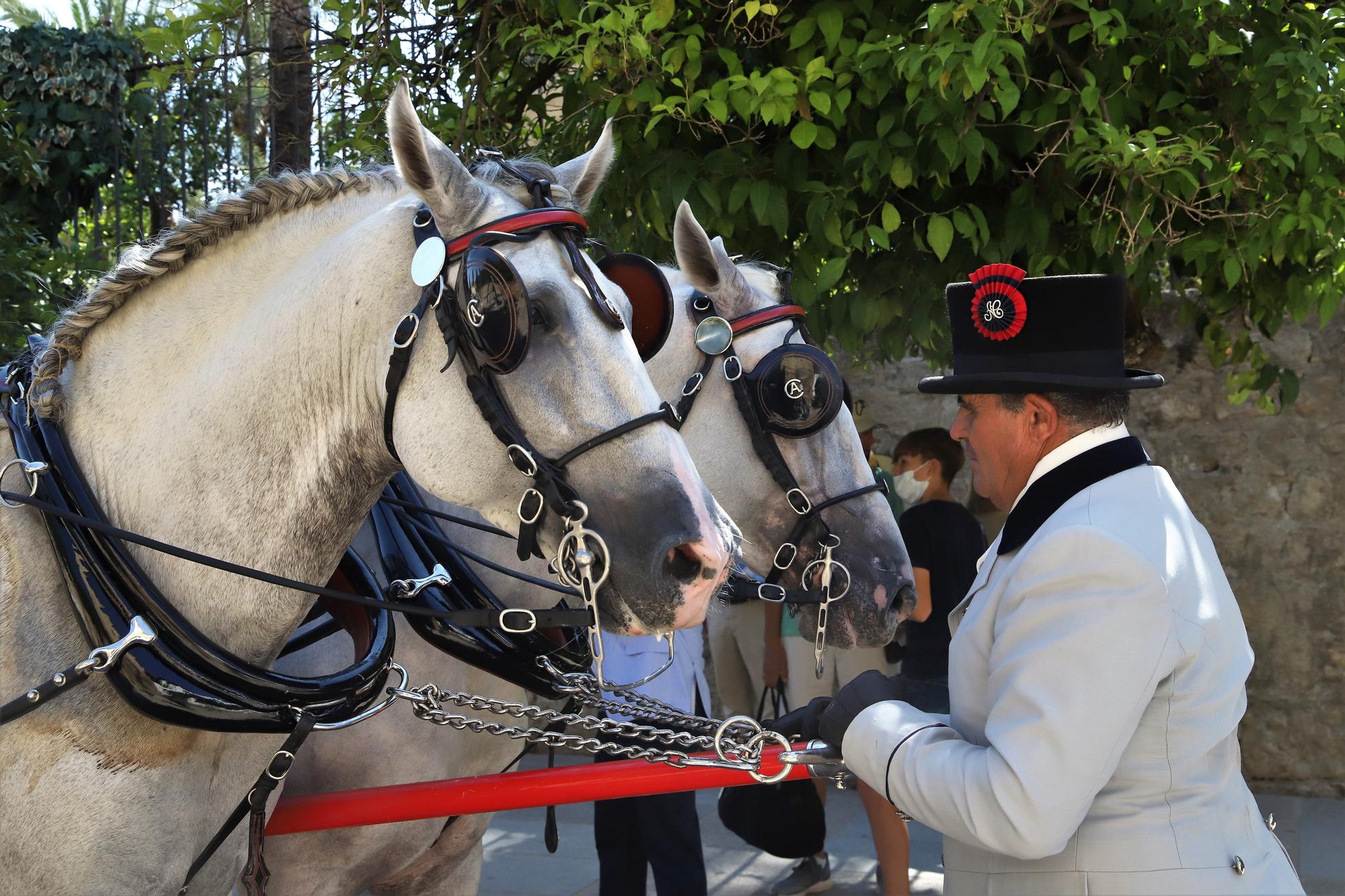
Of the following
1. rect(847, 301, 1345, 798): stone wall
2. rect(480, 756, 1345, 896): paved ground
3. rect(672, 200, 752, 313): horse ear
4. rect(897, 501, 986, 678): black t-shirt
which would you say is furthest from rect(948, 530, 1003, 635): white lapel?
rect(847, 301, 1345, 798): stone wall

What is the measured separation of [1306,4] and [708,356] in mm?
2274

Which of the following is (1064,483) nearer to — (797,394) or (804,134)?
(797,394)

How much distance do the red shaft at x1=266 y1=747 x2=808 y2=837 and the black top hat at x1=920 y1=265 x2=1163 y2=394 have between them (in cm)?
81

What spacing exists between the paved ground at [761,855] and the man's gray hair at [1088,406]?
3615 mm

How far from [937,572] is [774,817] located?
1.66m

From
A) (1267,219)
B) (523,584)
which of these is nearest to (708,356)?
(523,584)

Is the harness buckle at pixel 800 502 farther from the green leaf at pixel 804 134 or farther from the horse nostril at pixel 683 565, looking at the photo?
the horse nostril at pixel 683 565

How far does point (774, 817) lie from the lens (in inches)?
140

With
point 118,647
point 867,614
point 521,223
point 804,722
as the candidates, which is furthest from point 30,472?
point 867,614

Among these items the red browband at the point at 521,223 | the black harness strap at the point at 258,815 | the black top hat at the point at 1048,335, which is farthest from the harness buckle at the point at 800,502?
the black harness strap at the point at 258,815

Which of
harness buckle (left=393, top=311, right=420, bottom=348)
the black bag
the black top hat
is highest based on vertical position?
harness buckle (left=393, top=311, right=420, bottom=348)

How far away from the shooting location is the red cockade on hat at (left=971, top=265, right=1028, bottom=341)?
1763 millimetres

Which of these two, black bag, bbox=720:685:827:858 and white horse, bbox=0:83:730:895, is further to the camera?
black bag, bbox=720:685:827:858

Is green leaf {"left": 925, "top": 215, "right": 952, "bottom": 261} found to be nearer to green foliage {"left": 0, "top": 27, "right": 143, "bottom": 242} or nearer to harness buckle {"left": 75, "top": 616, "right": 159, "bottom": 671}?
harness buckle {"left": 75, "top": 616, "right": 159, "bottom": 671}
